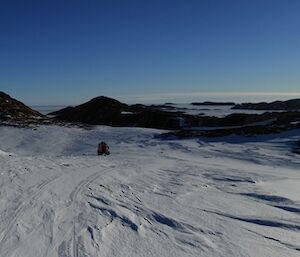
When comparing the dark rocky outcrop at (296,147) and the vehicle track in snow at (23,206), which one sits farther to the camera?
the dark rocky outcrop at (296,147)

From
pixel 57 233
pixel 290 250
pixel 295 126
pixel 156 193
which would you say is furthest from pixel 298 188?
pixel 295 126

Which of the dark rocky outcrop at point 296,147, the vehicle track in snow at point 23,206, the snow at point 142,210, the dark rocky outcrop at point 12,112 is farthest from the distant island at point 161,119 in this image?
the vehicle track in snow at point 23,206

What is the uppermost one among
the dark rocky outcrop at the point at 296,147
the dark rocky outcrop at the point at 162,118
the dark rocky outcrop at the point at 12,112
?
the dark rocky outcrop at the point at 12,112

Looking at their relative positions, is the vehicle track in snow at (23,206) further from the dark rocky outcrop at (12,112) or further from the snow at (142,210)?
the dark rocky outcrop at (12,112)

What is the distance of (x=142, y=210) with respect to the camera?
26.0ft

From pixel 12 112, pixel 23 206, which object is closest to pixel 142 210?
pixel 23 206

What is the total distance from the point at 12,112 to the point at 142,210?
1288 inches

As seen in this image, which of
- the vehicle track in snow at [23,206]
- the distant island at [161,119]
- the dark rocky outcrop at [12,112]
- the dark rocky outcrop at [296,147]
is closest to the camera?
the vehicle track in snow at [23,206]

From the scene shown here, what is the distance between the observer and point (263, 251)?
6.07 metres

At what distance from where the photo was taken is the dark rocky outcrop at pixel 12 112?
3433 centimetres

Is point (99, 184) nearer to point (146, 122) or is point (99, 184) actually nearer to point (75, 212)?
point (75, 212)

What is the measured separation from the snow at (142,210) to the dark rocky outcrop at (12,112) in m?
21.6

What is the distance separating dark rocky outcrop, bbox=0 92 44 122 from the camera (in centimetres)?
3433

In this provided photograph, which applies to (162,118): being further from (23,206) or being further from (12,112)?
(23,206)
